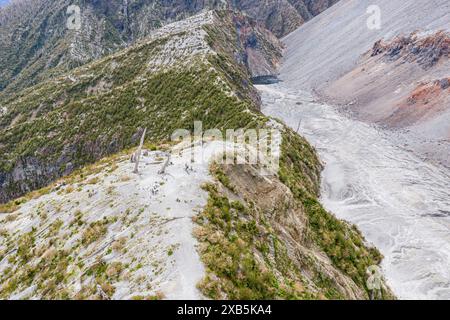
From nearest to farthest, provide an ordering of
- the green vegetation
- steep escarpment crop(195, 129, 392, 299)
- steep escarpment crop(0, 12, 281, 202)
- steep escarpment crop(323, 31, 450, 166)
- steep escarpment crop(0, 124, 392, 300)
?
the green vegetation < steep escarpment crop(0, 124, 392, 300) < steep escarpment crop(195, 129, 392, 299) < steep escarpment crop(0, 12, 281, 202) < steep escarpment crop(323, 31, 450, 166)

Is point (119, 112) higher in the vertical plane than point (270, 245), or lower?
higher

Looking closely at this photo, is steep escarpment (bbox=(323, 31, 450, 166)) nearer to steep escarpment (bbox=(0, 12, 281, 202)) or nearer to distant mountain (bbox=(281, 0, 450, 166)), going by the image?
distant mountain (bbox=(281, 0, 450, 166))

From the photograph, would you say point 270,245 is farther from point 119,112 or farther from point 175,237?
point 119,112

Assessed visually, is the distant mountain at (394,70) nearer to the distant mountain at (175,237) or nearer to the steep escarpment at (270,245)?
the distant mountain at (175,237)

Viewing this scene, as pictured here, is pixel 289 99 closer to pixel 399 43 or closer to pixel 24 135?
pixel 399 43

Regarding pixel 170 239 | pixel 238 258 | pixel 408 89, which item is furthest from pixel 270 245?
pixel 408 89

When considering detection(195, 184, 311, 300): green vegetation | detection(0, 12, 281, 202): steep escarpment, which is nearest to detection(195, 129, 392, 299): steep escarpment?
detection(195, 184, 311, 300): green vegetation

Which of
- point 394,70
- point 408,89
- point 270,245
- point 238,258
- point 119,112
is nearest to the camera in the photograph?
point 238,258

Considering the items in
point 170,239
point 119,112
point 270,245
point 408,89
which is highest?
point 119,112
